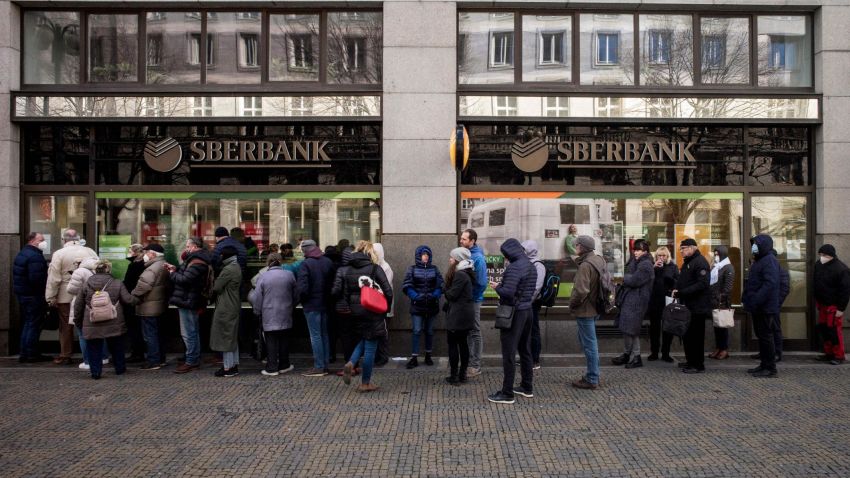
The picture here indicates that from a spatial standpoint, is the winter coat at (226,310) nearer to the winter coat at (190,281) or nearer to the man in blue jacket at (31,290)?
the winter coat at (190,281)

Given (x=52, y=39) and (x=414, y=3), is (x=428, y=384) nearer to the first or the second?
(x=414, y=3)

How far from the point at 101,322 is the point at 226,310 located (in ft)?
5.48

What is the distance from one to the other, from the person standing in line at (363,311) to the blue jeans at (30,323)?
516 centimetres

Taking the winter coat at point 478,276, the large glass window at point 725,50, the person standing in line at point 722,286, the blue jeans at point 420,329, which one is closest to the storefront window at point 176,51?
the blue jeans at point 420,329

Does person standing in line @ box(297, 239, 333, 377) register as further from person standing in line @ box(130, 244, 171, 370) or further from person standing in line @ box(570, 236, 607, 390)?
person standing in line @ box(570, 236, 607, 390)

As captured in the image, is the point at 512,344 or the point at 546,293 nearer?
the point at 512,344

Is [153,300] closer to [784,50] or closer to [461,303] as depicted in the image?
[461,303]

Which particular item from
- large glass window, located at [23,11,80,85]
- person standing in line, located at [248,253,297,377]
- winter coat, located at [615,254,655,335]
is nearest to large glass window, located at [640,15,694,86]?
winter coat, located at [615,254,655,335]

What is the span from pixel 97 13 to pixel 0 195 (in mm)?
3507

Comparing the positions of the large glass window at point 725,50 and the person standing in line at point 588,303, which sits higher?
the large glass window at point 725,50

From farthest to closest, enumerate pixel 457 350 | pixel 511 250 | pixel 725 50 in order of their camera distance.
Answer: pixel 725 50 < pixel 457 350 < pixel 511 250

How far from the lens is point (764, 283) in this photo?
902 cm

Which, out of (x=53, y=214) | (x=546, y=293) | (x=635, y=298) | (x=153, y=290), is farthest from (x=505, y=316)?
(x=53, y=214)

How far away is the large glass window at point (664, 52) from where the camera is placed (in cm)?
1106
